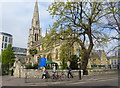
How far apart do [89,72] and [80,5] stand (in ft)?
36.4

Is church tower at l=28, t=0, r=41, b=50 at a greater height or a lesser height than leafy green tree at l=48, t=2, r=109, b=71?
greater

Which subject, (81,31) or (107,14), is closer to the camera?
(107,14)

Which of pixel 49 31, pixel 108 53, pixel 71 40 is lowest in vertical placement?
pixel 108 53

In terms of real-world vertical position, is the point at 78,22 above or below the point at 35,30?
below

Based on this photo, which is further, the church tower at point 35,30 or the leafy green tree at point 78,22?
the church tower at point 35,30

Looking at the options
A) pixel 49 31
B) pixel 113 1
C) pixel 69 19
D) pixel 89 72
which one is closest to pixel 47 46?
pixel 49 31

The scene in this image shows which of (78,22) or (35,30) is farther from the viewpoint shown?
(35,30)

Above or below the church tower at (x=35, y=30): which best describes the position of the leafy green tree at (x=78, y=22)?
below

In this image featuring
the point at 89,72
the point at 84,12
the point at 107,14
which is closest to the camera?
the point at 107,14

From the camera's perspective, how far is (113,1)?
66.4 feet

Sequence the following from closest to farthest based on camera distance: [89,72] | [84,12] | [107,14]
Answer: [107,14]
[84,12]
[89,72]

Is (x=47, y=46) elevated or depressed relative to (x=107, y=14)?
depressed

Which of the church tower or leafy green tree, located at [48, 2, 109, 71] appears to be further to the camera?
the church tower

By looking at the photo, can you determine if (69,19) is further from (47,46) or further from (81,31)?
(47,46)
